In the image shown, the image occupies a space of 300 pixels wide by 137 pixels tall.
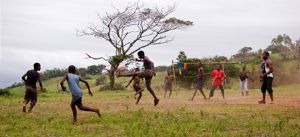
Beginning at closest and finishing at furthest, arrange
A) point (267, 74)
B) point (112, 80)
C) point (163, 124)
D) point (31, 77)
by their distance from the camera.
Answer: point (163, 124) → point (31, 77) → point (267, 74) → point (112, 80)

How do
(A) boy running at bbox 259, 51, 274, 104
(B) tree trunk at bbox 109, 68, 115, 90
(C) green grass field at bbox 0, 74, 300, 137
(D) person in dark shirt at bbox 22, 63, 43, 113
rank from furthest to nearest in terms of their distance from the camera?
(B) tree trunk at bbox 109, 68, 115, 90, (A) boy running at bbox 259, 51, 274, 104, (D) person in dark shirt at bbox 22, 63, 43, 113, (C) green grass field at bbox 0, 74, 300, 137

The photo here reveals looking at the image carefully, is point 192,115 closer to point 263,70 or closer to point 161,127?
point 161,127

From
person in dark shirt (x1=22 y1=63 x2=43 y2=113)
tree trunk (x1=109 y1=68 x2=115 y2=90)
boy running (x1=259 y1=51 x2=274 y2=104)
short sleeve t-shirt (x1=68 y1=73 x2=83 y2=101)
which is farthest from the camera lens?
tree trunk (x1=109 y1=68 x2=115 y2=90)

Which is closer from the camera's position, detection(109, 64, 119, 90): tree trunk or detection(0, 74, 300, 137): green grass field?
detection(0, 74, 300, 137): green grass field

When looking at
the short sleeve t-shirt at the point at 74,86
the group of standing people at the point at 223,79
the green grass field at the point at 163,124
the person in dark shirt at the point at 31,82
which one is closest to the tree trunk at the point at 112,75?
the group of standing people at the point at 223,79

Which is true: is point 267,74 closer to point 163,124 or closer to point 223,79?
point 223,79

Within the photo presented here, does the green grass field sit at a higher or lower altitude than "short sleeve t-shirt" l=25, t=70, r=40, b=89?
lower

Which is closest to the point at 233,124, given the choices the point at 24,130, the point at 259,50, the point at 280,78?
the point at 24,130

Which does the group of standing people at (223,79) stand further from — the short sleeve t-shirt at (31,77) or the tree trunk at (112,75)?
the tree trunk at (112,75)

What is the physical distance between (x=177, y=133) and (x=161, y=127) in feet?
3.27

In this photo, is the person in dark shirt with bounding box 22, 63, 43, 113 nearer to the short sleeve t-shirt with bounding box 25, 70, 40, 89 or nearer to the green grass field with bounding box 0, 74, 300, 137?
the short sleeve t-shirt with bounding box 25, 70, 40, 89

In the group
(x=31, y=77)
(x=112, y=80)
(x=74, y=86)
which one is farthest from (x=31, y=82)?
(x=112, y=80)

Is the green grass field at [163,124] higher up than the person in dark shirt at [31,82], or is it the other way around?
the person in dark shirt at [31,82]

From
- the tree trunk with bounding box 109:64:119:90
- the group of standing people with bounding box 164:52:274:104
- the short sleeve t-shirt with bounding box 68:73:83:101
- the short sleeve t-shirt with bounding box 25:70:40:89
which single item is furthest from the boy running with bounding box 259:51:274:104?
the tree trunk with bounding box 109:64:119:90
